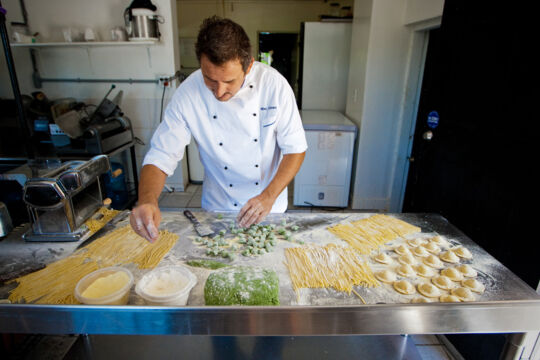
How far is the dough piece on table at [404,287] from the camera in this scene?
109 centimetres

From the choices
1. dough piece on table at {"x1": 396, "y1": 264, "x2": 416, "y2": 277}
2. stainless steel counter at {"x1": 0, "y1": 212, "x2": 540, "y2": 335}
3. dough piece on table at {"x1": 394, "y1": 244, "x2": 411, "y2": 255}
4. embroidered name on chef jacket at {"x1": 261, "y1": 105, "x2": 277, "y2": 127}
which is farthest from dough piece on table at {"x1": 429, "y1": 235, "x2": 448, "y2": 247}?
embroidered name on chef jacket at {"x1": 261, "y1": 105, "x2": 277, "y2": 127}

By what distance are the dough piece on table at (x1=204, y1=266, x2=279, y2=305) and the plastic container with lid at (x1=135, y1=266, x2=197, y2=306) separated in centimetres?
7

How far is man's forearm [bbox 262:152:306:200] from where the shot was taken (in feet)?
5.00

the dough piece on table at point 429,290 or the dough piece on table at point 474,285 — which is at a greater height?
the dough piece on table at point 474,285

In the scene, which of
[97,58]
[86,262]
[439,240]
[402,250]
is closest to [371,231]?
[402,250]

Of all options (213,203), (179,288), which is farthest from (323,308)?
(213,203)

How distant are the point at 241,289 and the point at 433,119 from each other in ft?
7.19

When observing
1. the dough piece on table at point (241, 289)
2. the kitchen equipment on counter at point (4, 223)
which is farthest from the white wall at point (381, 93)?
the kitchen equipment on counter at point (4, 223)

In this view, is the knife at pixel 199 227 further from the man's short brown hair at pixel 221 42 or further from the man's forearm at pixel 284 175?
the man's short brown hair at pixel 221 42

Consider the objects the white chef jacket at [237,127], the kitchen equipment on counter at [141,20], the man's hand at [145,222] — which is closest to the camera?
the man's hand at [145,222]

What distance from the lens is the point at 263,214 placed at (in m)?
1.37

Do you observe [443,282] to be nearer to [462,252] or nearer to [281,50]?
[462,252]

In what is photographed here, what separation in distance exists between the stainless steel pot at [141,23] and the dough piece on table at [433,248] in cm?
354

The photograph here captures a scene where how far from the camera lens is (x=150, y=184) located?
149 centimetres
